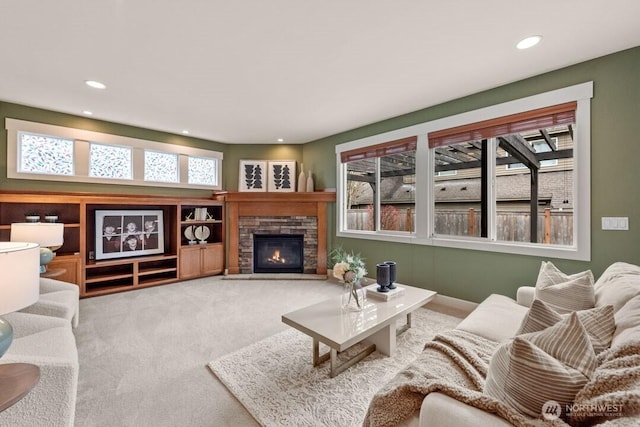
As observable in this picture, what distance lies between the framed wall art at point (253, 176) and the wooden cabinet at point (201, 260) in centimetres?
124

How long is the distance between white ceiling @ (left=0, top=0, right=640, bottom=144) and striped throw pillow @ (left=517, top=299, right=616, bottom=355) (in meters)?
1.87

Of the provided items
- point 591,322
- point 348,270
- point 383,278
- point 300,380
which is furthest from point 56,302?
point 591,322

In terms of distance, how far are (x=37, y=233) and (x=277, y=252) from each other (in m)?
3.18

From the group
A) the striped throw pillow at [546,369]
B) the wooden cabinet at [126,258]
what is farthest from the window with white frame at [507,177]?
the wooden cabinet at [126,258]

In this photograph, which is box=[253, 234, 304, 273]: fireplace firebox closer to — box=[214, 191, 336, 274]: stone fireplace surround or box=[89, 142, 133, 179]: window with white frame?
box=[214, 191, 336, 274]: stone fireplace surround

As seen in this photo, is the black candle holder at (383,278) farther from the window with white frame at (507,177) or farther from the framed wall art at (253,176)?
the framed wall art at (253,176)

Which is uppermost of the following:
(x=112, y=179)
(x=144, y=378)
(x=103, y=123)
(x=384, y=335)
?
(x=103, y=123)

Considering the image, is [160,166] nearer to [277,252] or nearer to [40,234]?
[40,234]

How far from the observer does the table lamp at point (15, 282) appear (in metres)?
1.11

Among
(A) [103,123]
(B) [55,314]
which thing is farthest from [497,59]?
(A) [103,123]

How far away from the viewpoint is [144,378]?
1989 millimetres

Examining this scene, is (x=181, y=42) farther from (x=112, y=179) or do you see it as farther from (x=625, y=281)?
(x=625, y=281)

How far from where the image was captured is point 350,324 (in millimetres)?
1998

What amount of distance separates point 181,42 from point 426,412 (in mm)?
2811
